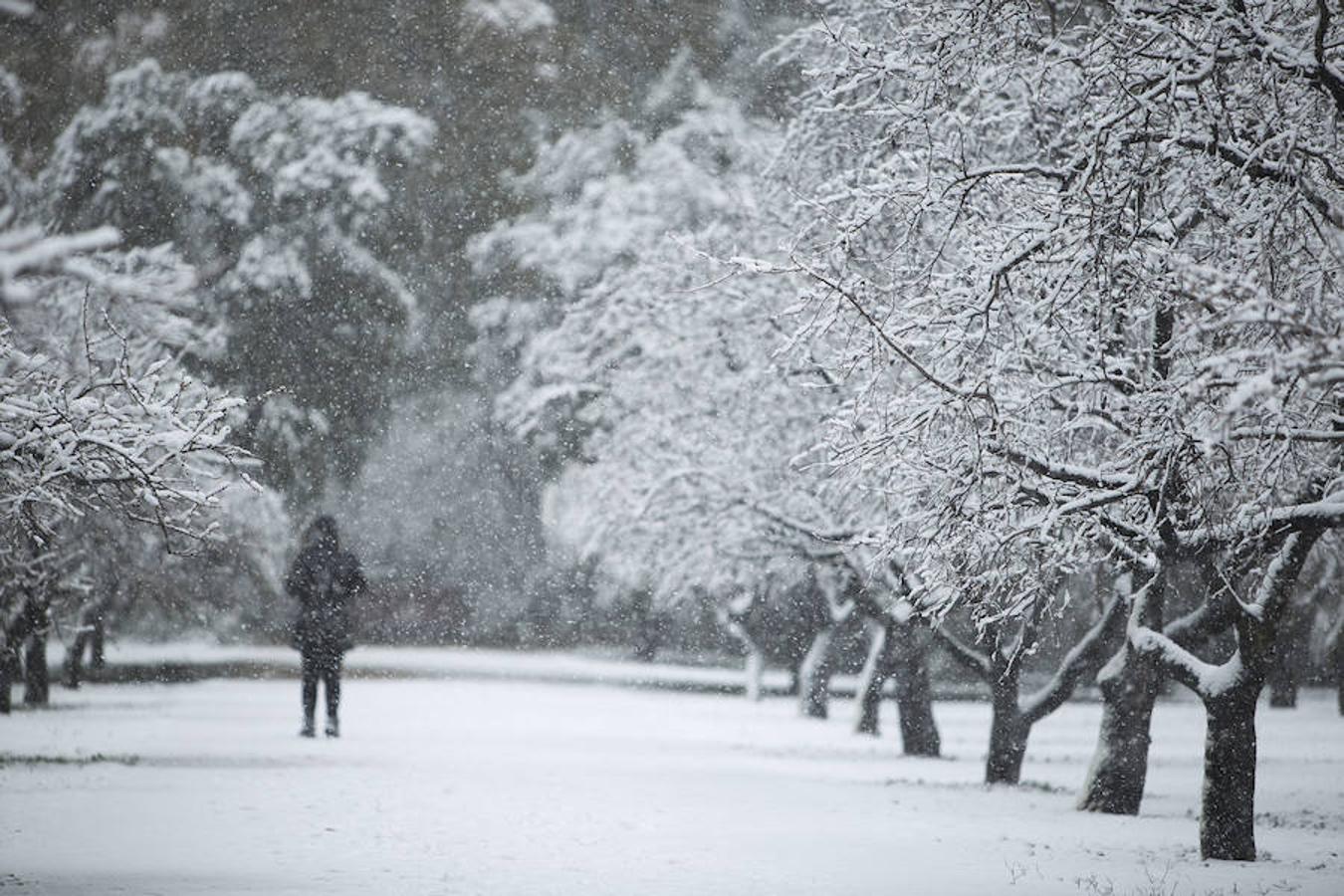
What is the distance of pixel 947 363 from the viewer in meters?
9.05

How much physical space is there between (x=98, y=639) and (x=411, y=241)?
15094mm

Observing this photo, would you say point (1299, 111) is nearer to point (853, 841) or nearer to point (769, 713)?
point (853, 841)

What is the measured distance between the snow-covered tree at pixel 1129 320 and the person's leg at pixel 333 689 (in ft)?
27.5

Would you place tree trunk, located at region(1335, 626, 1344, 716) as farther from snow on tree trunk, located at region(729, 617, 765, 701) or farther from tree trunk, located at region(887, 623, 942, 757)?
tree trunk, located at region(887, 623, 942, 757)

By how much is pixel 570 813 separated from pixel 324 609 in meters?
6.09

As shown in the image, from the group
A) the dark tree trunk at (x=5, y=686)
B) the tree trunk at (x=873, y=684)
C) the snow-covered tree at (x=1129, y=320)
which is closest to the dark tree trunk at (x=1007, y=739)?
the snow-covered tree at (x=1129, y=320)

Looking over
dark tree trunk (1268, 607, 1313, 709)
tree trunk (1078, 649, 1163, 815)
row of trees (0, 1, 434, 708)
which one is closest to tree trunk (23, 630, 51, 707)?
row of trees (0, 1, 434, 708)

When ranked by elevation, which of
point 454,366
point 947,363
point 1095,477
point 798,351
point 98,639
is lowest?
point 98,639

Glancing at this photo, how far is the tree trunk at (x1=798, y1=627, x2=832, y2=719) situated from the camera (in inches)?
957

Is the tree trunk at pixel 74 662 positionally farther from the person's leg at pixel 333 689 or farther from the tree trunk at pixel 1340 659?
the tree trunk at pixel 1340 659

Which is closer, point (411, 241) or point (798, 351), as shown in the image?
point (798, 351)

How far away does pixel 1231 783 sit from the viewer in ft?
31.2

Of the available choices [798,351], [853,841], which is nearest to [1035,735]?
[798,351]

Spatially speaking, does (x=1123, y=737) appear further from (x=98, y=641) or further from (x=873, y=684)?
(x=98, y=641)
